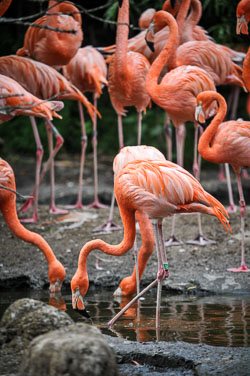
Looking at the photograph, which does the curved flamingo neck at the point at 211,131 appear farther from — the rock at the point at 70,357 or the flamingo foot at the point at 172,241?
the rock at the point at 70,357

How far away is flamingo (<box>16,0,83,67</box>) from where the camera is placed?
584 cm

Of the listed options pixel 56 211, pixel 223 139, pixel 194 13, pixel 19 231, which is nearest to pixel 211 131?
pixel 223 139

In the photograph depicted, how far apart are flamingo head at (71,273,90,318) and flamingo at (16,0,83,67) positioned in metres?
2.97

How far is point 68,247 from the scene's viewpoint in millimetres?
5348

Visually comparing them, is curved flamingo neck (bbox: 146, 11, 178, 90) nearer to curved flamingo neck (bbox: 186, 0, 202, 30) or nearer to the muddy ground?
curved flamingo neck (bbox: 186, 0, 202, 30)

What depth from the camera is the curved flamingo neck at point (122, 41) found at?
5414mm

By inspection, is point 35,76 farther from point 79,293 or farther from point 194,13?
point 79,293

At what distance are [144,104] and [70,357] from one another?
4.11 meters

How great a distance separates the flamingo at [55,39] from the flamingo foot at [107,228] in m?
1.75

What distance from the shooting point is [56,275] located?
442 centimetres

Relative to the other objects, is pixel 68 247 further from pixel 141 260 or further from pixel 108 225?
pixel 141 260

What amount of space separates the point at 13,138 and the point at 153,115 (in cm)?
229

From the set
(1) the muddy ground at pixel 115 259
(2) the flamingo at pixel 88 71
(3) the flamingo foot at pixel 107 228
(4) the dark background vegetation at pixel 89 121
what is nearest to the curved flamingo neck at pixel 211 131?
(1) the muddy ground at pixel 115 259

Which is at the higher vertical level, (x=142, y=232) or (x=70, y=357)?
(x=70, y=357)
